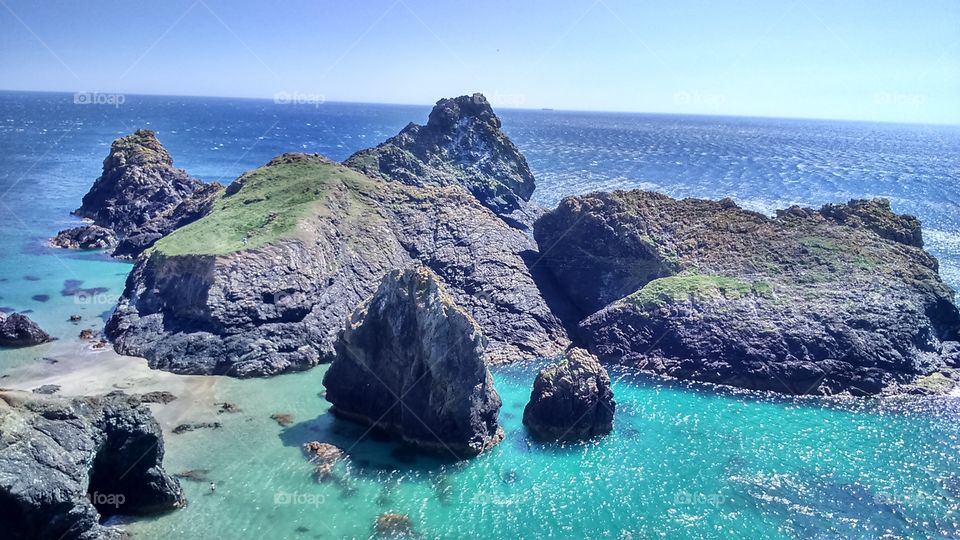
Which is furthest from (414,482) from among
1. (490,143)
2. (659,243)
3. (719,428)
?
(490,143)

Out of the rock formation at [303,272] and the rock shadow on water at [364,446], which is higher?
the rock formation at [303,272]

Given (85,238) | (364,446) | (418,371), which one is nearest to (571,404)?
(418,371)

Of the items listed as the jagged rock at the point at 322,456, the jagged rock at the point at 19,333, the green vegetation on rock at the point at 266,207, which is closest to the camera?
the jagged rock at the point at 322,456

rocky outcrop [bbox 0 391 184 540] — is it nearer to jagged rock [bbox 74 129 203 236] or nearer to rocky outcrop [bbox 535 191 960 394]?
rocky outcrop [bbox 535 191 960 394]

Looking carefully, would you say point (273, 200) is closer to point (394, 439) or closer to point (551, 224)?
point (551, 224)

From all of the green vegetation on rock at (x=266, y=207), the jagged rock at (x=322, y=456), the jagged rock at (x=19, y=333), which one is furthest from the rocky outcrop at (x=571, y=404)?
the jagged rock at (x=19, y=333)

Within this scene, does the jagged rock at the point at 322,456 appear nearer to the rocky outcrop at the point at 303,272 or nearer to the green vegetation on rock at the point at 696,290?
the rocky outcrop at the point at 303,272

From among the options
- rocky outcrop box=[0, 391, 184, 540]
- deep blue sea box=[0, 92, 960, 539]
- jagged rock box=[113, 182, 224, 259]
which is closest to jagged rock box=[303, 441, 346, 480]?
deep blue sea box=[0, 92, 960, 539]
